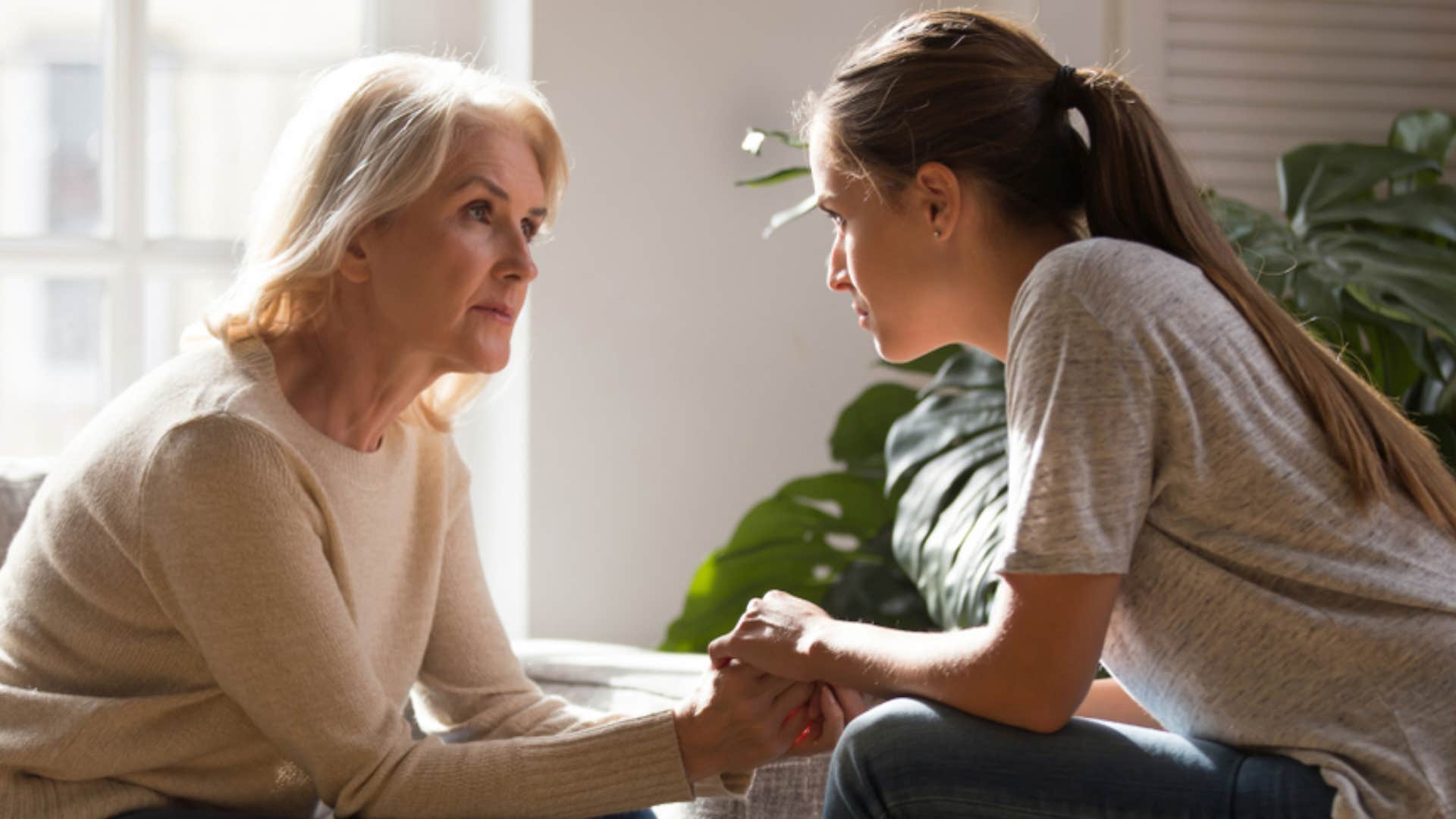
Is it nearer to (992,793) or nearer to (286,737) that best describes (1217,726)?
(992,793)

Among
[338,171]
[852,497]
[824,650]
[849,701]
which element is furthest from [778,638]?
[852,497]

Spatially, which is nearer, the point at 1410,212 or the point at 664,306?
the point at 1410,212

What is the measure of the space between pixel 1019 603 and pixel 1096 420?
15 cm

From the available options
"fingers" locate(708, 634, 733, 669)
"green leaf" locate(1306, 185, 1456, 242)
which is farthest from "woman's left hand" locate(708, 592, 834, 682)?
"green leaf" locate(1306, 185, 1456, 242)

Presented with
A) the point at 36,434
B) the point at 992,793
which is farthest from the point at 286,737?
the point at 36,434

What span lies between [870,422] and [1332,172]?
759 millimetres

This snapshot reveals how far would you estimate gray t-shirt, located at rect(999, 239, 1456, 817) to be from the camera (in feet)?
3.63

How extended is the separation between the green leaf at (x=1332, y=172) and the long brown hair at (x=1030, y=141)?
0.96 m

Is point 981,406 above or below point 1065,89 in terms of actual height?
below

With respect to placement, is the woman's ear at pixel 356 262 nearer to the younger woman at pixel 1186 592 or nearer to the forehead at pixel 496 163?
the forehead at pixel 496 163

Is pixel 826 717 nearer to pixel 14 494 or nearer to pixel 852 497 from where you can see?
pixel 852 497

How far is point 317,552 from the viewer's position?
141cm

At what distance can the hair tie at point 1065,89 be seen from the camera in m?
1.34

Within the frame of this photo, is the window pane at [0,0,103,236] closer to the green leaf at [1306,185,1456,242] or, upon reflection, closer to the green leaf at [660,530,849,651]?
the green leaf at [660,530,849,651]
